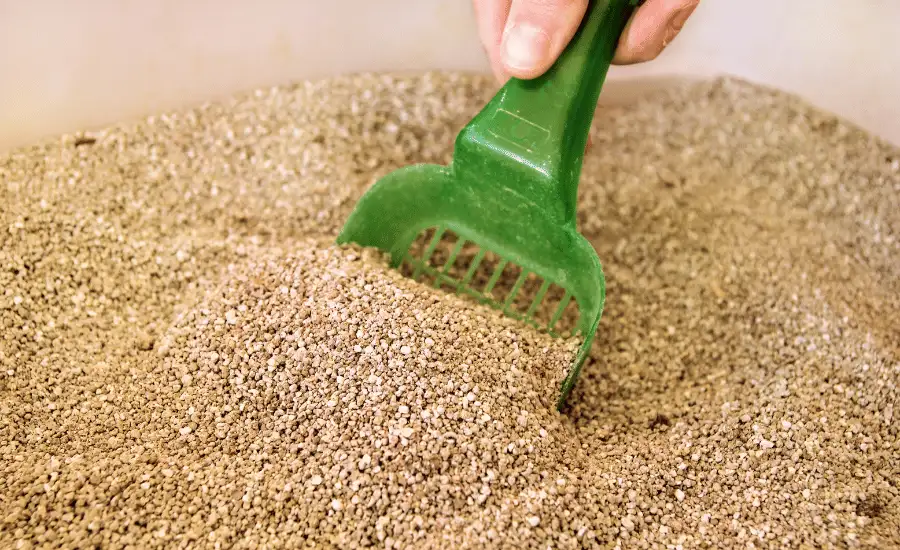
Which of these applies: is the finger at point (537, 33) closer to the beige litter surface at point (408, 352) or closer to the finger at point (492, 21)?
the finger at point (492, 21)

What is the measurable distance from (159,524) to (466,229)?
576 mm

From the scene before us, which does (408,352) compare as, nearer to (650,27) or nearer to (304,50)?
(650,27)

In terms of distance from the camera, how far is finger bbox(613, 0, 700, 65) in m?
1.01

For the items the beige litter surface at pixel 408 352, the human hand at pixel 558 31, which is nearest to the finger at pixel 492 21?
the human hand at pixel 558 31

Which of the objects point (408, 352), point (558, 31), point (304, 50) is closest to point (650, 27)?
point (558, 31)

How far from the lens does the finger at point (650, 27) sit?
1008 millimetres

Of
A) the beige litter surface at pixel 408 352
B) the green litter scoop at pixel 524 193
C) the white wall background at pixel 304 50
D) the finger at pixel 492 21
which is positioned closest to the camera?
the beige litter surface at pixel 408 352

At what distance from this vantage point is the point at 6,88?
1.23m

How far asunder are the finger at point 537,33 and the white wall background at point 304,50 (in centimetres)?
55

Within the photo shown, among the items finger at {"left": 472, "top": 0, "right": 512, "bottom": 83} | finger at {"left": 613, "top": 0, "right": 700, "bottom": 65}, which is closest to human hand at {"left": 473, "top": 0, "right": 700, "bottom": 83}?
finger at {"left": 613, "top": 0, "right": 700, "bottom": 65}

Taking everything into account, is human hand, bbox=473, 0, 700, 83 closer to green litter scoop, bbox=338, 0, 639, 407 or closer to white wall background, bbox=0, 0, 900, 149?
green litter scoop, bbox=338, 0, 639, 407

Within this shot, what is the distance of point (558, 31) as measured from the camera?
951mm

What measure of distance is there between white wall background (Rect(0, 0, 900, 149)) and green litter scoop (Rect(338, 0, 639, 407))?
48 centimetres

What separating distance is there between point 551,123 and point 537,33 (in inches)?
4.7
